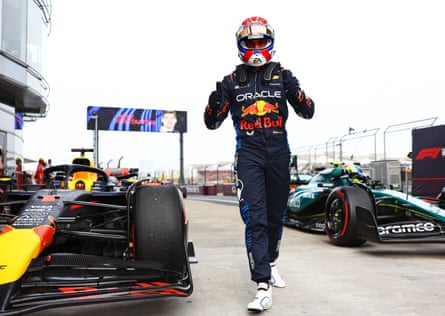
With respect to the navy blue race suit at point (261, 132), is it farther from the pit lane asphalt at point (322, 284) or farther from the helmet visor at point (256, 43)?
the pit lane asphalt at point (322, 284)

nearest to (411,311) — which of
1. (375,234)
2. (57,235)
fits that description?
(375,234)

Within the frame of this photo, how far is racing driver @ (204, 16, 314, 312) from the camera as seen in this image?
2.95 m

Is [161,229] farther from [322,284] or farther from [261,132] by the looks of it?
[322,284]

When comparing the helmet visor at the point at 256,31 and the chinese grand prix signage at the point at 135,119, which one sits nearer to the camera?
the helmet visor at the point at 256,31

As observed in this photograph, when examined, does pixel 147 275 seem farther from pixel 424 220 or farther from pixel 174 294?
pixel 424 220

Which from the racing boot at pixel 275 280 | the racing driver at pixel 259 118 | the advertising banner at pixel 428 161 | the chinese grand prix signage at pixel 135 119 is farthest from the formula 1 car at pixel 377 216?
the chinese grand prix signage at pixel 135 119

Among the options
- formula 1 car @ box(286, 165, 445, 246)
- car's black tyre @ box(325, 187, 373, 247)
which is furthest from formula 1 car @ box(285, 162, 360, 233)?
car's black tyre @ box(325, 187, 373, 247)

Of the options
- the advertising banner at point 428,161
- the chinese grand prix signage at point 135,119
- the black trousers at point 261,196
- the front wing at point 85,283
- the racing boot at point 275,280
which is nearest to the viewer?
the front wing at point 85,283

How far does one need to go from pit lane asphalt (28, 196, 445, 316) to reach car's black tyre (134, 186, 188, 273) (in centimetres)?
34

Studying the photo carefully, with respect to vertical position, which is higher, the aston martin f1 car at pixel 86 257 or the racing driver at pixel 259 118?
the racing driver at pixel 259 118

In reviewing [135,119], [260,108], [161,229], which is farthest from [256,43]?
[135,119]

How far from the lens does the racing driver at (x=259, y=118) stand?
116 inches

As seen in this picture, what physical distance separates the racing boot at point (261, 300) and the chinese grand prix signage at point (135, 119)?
3379 centimetres

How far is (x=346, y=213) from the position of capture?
16.5 ft
